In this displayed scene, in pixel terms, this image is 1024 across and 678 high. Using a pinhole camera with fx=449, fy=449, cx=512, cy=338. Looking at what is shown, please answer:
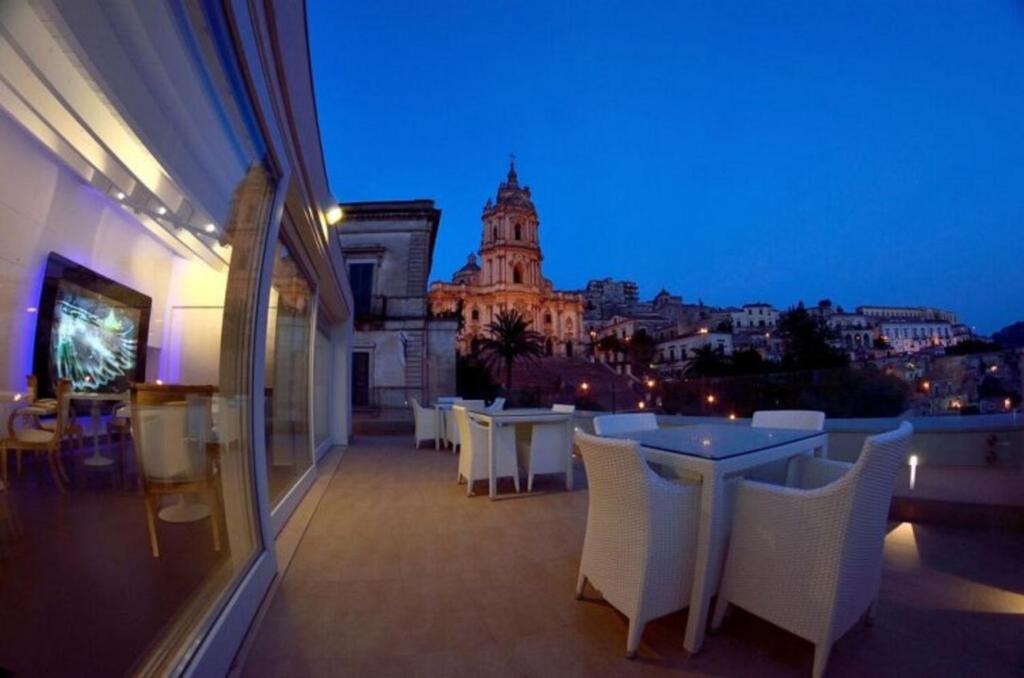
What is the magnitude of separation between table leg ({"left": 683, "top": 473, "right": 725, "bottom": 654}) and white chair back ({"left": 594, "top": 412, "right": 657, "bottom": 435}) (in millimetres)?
938

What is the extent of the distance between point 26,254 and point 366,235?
16092 mm

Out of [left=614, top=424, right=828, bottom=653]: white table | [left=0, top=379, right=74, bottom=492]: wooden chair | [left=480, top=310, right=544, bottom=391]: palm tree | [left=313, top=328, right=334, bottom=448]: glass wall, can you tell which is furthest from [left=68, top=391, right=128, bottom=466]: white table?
[left=480, top=310, right=544, bottom=391]: palm tree

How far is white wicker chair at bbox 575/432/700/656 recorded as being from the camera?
1.63 m

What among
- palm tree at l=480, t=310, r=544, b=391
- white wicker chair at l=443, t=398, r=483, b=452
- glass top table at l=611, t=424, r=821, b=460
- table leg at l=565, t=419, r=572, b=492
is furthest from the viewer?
palm tree at l=480, t=310, r=544, b=391

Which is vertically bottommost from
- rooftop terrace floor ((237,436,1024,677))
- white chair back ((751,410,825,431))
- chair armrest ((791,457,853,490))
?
rooftop terrace floor ((237,436,1024,677))

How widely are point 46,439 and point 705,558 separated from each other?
210 cm

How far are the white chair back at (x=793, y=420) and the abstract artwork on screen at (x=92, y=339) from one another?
350 cm

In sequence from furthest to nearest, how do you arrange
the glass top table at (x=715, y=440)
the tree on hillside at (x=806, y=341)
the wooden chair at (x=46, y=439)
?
the tree on hillside at (x=806, y=341) < the glass top table at (x=715, y=440) < the wooden chair at (x=46, y=439)

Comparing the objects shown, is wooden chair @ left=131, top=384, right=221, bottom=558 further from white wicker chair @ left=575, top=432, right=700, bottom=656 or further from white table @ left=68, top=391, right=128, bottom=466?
white wicker chair @ left=575, top=432, right=700, bottom=656

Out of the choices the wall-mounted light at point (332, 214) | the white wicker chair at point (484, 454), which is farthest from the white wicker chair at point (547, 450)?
the wall-mounted light at point (332, 214)

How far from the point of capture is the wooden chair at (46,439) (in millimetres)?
1030

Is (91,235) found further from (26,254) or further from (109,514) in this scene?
(109,514)

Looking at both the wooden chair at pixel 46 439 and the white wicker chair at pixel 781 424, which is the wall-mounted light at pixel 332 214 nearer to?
the wooden chair at pixel 46 439

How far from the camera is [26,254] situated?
1.03 metres
